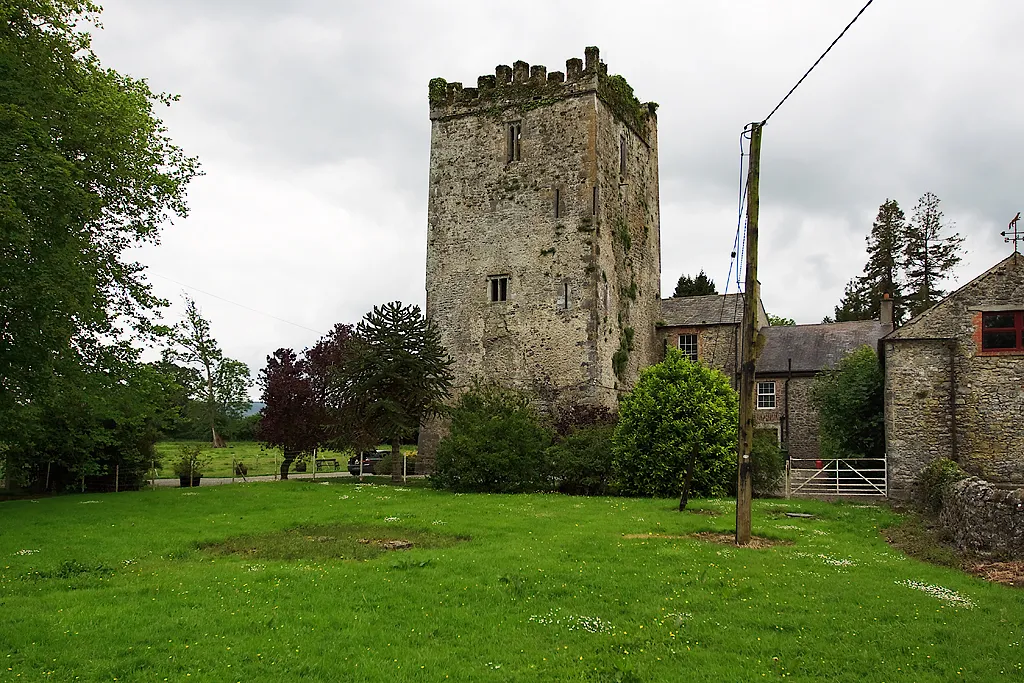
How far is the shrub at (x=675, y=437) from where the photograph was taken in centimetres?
2714

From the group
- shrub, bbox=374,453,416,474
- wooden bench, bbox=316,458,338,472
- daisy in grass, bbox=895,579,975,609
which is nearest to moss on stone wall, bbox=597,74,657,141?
shrub, bbox=374,453,416,474

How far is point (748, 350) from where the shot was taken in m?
16.5

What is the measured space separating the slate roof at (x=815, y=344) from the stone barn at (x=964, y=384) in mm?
14955

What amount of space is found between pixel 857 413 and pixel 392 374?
60.8 ft

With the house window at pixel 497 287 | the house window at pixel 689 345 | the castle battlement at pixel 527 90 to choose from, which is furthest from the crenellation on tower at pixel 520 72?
the house window at pixel 689 345

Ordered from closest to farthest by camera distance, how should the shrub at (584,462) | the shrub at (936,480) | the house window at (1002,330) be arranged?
the shrub at (936,480) < the house window at (1002,330) < the shrub at (584,462)

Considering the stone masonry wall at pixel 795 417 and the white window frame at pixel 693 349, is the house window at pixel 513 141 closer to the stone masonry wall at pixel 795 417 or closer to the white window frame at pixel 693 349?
the white window frame at pixel 693 349

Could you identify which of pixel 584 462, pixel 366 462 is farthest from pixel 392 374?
pixel 366 462

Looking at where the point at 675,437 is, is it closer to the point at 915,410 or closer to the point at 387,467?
the point at 915,410

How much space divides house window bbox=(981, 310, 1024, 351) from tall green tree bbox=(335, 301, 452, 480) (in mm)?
20221

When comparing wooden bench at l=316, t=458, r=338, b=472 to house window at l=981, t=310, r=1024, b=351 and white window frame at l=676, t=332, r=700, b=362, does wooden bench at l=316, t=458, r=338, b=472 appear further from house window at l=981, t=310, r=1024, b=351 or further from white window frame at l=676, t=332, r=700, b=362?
house window at l=981, t=310, r=1024, b=351

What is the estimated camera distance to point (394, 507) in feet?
73.0

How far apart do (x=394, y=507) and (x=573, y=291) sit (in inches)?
651

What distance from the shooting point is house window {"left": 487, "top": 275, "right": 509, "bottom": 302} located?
1475 inches
